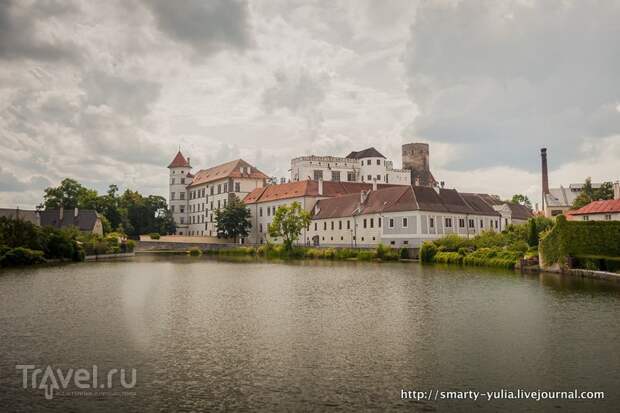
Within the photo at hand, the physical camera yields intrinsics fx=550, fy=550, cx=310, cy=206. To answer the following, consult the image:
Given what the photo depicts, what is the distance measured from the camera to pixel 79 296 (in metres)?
23.0

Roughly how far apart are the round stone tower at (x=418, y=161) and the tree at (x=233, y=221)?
132 feet

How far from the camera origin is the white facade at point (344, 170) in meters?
108

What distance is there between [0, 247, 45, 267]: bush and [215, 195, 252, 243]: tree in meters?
47.5

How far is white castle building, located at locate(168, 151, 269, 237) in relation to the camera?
356ft

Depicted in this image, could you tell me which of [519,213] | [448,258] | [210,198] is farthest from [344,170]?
[448,258]

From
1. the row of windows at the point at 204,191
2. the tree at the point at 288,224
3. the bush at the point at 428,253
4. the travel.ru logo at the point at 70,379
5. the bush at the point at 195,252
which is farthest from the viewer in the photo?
the row of windows at the point at 204,191

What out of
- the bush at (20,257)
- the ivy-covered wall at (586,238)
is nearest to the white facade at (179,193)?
the bush at (20,257)

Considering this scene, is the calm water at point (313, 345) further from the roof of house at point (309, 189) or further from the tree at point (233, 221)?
the tree at point (233, 221)

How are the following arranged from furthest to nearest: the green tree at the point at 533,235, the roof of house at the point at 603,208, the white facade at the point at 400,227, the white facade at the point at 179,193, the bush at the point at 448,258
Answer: the white facade at the point at 179,193 < the white facade at the point at 400,227 < the roof of house at the point at 603,208 < the bush at the point at 448,258 < the green tree at the point at 533,235

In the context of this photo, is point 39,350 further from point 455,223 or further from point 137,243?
point 137,243

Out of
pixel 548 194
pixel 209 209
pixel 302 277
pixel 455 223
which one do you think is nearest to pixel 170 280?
pixel 302 277

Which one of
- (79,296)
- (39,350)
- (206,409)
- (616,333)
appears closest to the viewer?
(206,409)

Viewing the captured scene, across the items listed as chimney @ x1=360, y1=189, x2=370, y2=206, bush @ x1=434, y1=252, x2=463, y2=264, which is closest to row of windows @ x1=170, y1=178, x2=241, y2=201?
chimney @ x1=360, y1=189, x2=370, y2=206

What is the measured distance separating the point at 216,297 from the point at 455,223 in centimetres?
4551
